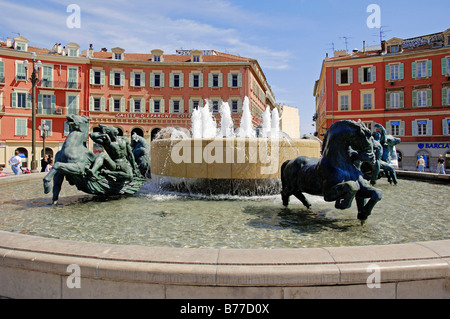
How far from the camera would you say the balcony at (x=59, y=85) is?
39.7 metres

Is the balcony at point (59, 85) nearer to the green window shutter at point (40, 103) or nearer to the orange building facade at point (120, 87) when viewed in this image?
the orange building facade at point (120, 87)

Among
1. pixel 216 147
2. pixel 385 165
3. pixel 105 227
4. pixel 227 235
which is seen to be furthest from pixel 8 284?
pixel 385 165

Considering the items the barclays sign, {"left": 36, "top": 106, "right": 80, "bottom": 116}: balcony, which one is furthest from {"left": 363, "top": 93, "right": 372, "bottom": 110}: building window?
{"left": 36, "top": 106, "right": 80, "bottom": 116}: balcony

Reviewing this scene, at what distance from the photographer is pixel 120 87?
42438 mm

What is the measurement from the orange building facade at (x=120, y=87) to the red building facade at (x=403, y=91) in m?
12.5

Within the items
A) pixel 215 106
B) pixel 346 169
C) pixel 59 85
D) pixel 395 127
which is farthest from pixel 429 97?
pixel 59 85

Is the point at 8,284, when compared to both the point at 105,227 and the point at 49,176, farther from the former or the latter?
the point at 49,176

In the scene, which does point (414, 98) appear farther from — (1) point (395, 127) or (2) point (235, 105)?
(2) point (235, 105)

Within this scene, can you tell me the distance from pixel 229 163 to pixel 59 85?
40.0 m

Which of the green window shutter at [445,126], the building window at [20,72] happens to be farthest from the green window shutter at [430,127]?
the building window at [20,72]

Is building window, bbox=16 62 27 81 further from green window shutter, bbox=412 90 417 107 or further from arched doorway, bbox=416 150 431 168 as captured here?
arched doorway, bbox=416 150 431 168

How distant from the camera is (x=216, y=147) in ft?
24.4

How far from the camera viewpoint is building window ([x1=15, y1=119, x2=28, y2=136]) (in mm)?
37625

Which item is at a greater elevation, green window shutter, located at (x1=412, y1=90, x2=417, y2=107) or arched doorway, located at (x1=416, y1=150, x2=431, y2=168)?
green window shutter, located at (x1=412, y1=90, x2=417, y2=107)
